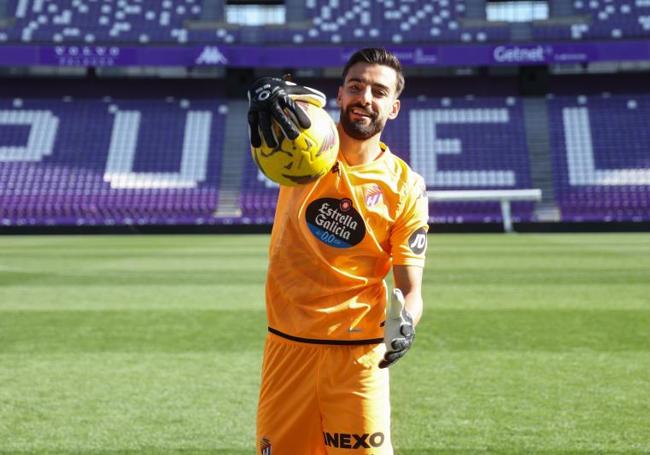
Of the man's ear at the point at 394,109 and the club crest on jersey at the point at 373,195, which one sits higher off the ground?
the man's ear at the point at 394,109

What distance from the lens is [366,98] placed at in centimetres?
270

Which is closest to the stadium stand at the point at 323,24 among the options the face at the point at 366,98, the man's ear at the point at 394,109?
the man's ear at the point at 394,109

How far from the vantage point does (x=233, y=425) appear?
5.12 m

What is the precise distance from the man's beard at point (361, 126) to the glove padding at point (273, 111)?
296 millimetres

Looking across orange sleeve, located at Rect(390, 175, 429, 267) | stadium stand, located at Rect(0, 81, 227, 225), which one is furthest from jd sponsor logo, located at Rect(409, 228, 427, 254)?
stadium stand, located at Rect(0, 81, 227, 225)

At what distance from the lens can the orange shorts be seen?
103 inches

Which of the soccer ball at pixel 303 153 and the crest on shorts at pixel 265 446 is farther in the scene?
the crest on shorts at pixel 265 446

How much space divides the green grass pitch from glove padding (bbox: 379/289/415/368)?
2241mm

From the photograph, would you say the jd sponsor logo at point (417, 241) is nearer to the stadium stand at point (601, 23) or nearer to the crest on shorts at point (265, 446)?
the crest on shorts at point (265, 446)

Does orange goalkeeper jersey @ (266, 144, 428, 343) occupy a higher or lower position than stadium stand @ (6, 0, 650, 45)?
lower

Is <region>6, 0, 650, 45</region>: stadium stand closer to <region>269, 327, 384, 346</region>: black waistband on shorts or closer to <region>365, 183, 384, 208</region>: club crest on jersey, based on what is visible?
<region>365, 183, 384, 208</region>: club crest on jersey

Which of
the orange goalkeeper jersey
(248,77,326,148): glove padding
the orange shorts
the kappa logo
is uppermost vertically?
the kappa logo

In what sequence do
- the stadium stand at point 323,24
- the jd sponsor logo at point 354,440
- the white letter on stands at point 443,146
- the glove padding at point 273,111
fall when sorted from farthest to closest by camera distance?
1. the stadium stand at point 323,24
2. the white letter on stands at point 443,146
3. the jd sponsor logo at point 354,440
4. the glove padding at point 273,111

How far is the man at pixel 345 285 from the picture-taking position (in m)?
2.66
